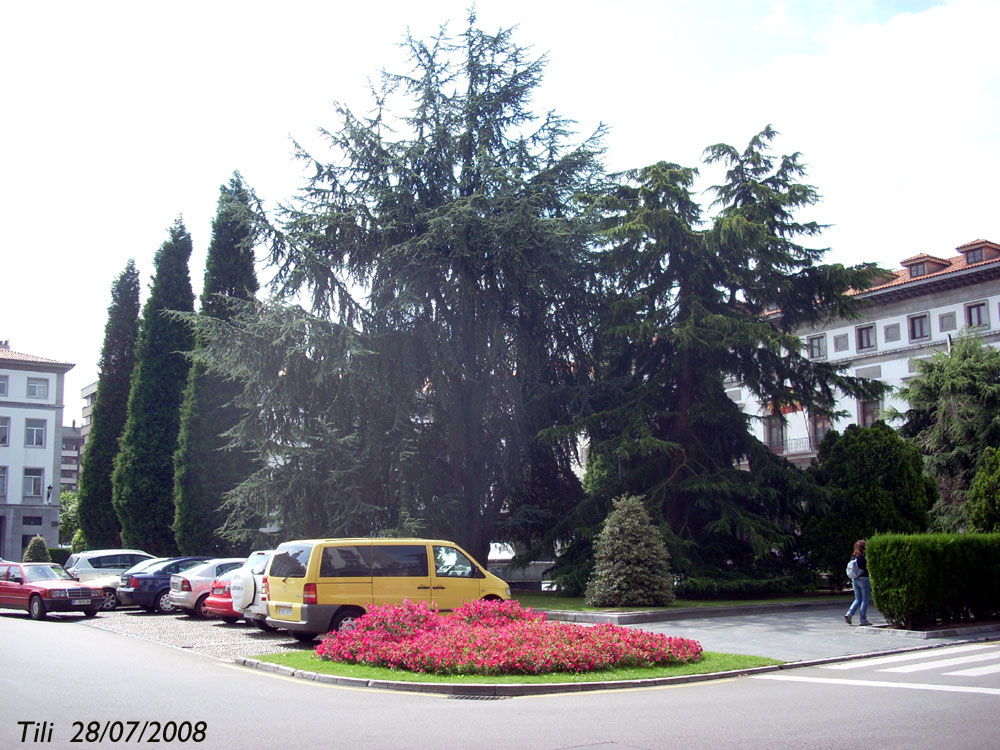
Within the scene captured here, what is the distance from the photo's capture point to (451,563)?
54.2 ft

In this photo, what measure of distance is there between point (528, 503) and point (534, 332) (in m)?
5.72

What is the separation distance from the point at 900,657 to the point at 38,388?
70066 mm

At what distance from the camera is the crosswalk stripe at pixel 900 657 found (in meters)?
13.2

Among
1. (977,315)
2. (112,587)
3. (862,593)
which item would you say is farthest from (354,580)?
(977,315)

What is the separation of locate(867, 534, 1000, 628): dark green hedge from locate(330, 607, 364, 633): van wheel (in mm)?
9630

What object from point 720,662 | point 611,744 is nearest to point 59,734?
point 611,744

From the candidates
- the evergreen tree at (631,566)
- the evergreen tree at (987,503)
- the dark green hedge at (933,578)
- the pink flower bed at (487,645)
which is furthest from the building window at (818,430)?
the pink flower bed at (487,645)

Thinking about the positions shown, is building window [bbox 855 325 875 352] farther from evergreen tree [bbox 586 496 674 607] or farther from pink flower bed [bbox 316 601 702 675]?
pink flower bed [bbox 316 601 702 675]

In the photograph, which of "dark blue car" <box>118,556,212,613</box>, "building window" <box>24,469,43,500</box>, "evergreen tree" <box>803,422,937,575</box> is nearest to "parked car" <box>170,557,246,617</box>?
"dark blue car" <box>118,556,212,613</box>

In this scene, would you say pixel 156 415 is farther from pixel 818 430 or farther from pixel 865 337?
pixel 865 337

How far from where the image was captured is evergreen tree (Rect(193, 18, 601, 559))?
27.5 m

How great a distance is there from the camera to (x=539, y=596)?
27391mm

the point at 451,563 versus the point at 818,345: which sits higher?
the point at 818,345

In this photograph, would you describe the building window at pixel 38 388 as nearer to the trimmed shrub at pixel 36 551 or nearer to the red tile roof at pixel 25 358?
the red tile roof at pixel 25 358
